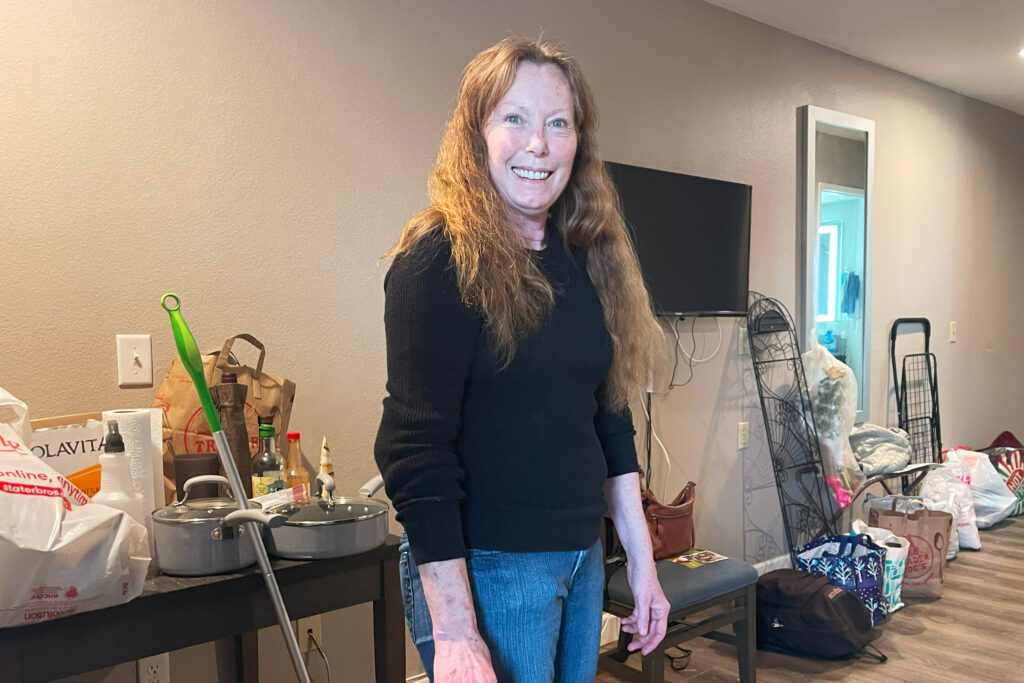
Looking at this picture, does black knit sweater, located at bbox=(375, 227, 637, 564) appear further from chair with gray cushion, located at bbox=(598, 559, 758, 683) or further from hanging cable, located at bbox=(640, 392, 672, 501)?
hanging cable, located at bbox=(640, 392, 672, 501)

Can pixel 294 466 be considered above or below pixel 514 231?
below

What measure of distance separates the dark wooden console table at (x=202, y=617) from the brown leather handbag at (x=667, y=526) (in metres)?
1.08

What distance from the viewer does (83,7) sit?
5.81 feet

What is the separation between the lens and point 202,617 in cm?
141

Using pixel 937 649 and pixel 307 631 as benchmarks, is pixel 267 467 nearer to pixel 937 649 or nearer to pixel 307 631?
pixel 307 631

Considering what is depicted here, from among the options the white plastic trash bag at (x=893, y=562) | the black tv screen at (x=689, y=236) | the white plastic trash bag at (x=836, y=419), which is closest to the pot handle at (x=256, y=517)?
the black tv screen at (x=689, y=236)

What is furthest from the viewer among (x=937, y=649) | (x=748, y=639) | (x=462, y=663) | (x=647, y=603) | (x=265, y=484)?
(x=937, y=649)

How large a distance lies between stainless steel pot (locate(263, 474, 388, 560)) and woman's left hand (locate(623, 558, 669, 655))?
1.77 feet

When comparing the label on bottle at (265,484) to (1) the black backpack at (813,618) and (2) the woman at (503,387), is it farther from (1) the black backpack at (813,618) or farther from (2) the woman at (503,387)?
(1) the black backpack at (813,618)

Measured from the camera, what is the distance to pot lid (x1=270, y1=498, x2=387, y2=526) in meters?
1.53

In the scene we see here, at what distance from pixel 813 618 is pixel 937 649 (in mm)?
520

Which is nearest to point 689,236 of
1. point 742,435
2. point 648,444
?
point 648,444

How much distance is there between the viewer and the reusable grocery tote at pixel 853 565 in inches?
115

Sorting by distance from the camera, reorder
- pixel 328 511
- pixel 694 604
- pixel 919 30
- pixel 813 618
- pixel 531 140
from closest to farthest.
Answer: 1. pixel 531 140
2. pixel 328 511
3. pixel 694 604
4. pixel 813 618
5. pixel 919 30
